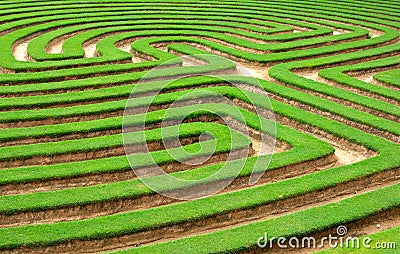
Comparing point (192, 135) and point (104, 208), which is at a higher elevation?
point (192, 135)

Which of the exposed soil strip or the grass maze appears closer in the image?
the grass maze

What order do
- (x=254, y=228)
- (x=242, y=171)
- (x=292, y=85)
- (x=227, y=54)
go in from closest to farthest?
1. (x=254, y=228)
2. (x=242, y=171)
3. (x=292, y=85)
4. (x=227, y=54)

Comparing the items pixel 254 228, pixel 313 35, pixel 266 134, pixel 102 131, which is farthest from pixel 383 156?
pixel 313 35

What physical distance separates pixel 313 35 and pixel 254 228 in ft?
64.7

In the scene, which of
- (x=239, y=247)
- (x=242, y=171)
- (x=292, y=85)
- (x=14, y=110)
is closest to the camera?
(x=239, y=247)

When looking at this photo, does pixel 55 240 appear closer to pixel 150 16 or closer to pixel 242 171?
pixel 242 171

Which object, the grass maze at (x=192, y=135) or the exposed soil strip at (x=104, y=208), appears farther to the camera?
the exposed soil strip at (x=104, y=208)

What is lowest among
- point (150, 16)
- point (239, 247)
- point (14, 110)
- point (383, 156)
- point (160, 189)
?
point (239, 247)

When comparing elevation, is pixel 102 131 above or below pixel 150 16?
below

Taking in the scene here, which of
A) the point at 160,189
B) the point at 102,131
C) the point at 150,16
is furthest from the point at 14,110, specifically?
the point at 150,16

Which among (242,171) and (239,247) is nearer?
(239,247)

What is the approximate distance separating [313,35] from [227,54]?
21.4ft

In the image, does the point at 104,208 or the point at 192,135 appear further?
the point at 192,135

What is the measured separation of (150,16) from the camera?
107ft
